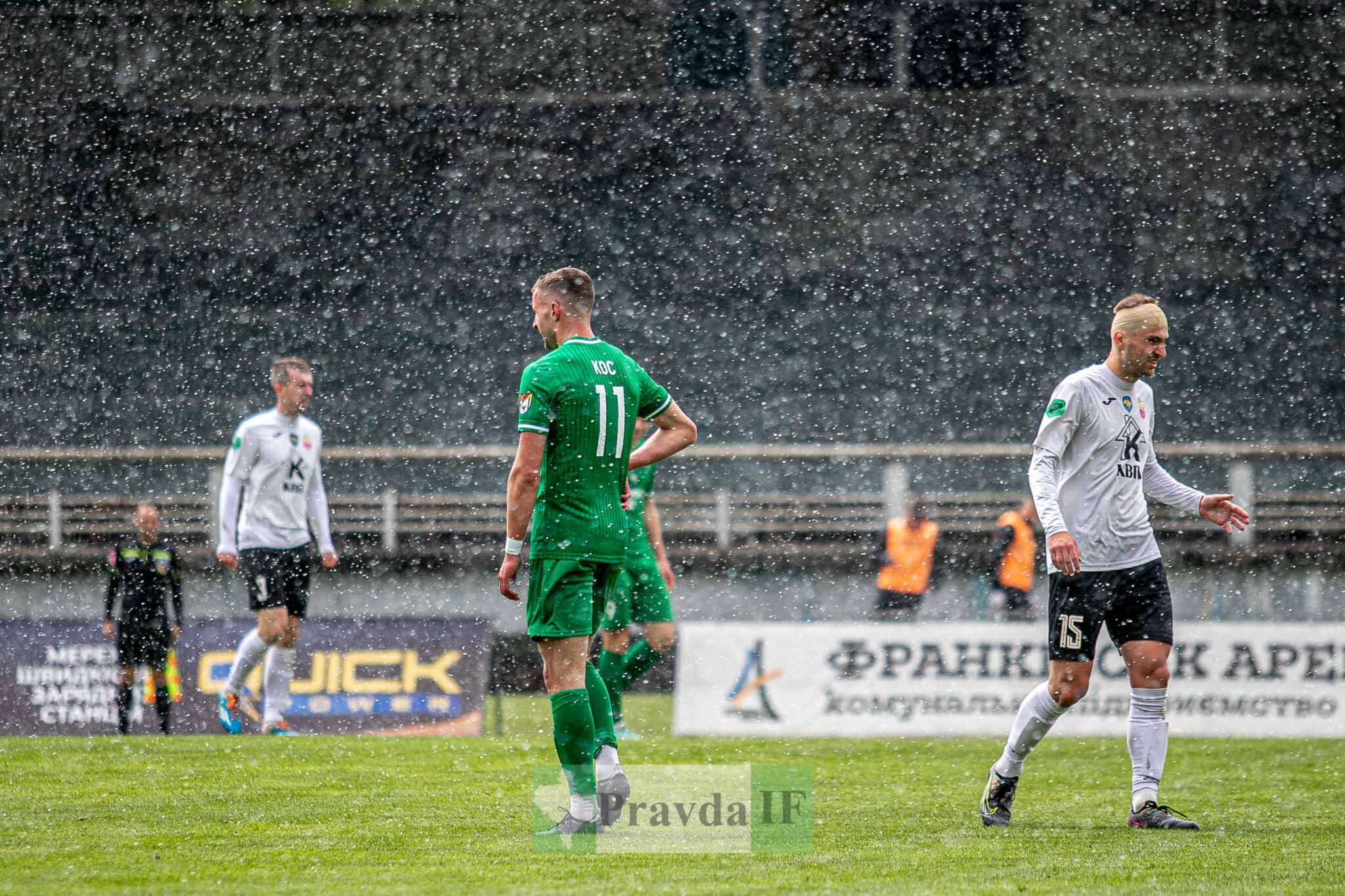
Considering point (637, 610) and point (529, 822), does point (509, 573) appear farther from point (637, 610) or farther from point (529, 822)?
point (637, 610)

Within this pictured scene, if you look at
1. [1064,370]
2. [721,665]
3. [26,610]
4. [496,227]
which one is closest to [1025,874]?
[721,665]

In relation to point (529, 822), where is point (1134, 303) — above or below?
above

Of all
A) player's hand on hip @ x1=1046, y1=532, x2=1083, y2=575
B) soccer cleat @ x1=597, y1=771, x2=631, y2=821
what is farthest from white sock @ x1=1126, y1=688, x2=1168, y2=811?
soccer cleat @ x1=597, y1=771, x2=631, y2=821

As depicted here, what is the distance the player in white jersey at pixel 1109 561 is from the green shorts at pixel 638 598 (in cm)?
267

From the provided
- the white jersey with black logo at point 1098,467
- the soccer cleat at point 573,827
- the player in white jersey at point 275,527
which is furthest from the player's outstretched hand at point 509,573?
the player in white jersey at point 275,527

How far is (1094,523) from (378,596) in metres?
12.3

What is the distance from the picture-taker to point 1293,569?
1609cm

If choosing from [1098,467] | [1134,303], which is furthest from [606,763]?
[1134,303]

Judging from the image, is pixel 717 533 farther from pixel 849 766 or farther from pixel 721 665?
pixel 849 766

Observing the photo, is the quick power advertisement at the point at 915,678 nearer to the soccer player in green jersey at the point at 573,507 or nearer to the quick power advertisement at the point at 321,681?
the quick power advertisement at the point at 321,681

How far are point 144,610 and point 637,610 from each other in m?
3.74

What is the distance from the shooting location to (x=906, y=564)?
13391 mm

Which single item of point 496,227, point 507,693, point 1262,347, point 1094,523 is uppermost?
point 496,227

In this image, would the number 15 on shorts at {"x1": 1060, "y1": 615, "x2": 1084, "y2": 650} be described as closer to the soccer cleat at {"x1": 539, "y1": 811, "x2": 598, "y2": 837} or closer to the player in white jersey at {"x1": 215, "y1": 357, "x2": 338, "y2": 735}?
the soccer cleat at {"x1": 539, "y1": 811, "x2": 598, "y2": 837}
